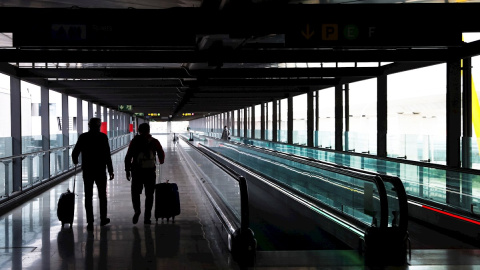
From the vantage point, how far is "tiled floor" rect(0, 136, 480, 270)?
552 centimetres

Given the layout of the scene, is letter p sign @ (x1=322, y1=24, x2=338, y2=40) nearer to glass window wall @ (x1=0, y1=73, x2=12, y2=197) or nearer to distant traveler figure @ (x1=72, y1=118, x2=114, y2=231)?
distant traveler figure @ (x1=72, y1=118, x2=114, y2=231)

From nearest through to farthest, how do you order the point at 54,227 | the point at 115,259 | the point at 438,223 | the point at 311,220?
the point at 115,259 → the point at 54,227 → the point at 438,223 → the point at 311,220

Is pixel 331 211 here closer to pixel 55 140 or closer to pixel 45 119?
pixel 45 119

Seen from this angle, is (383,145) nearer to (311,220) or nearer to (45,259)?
(311,220)

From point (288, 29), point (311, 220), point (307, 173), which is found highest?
point (288, 29)

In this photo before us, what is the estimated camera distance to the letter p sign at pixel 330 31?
285 inches

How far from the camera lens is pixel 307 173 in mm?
11180

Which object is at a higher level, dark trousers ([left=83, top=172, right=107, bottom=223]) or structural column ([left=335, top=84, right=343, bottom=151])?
structural column ([left=335, top=84, right=343, bottom=151])

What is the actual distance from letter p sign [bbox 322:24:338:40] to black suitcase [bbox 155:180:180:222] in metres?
3.32

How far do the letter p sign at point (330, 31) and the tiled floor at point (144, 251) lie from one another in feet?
9.87

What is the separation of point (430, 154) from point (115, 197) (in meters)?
8.12

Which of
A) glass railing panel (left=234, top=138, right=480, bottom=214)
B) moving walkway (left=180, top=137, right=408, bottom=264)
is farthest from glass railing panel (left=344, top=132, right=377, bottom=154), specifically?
moving walkway (left=180, top=137, right=408, bottom=264)

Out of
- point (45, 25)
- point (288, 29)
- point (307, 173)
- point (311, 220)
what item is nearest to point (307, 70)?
point (307, 173)

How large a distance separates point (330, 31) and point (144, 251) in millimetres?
3944
